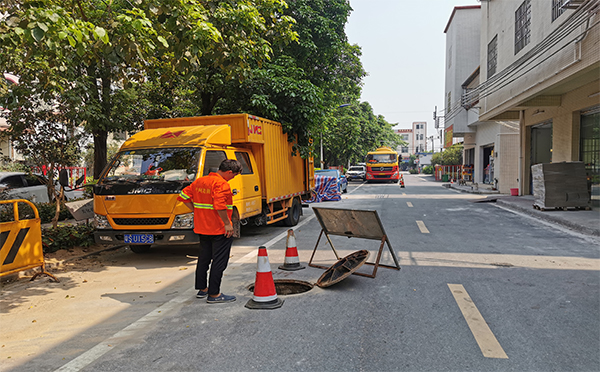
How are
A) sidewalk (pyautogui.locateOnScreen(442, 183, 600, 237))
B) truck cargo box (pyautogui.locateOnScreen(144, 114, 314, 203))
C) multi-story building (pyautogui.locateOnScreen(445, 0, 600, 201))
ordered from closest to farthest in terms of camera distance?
truck cargo box (pyautogui.locateOnScreen(144, 114, 314, 203)), sidewalk (pyautogui.locateOnScreen(442, 183, 600, 237)), multi-story building (pyautogui.locateOnScreen(445, 0, 600, 201))

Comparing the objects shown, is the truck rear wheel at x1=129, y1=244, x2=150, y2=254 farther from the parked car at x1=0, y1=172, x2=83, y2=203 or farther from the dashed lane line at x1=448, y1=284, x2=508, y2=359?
the parked car at x1=0, y1=172, x2=83, y2=203

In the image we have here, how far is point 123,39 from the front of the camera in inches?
236

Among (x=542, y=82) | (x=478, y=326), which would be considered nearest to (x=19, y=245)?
(x=478, y=326)

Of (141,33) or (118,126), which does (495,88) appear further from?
(141,33)

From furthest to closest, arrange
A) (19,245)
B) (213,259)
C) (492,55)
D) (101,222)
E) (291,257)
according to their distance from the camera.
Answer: (492,55), (101,222), (291,257), (19,245), (213,259)

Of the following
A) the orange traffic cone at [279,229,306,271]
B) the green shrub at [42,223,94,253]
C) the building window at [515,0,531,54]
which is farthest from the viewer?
the building window at [515,0,531,54]

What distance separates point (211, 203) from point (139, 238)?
111 inches

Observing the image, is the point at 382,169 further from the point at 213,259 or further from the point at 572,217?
the point at 213,259

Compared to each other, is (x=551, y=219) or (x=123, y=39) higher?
(x=123, y=39)

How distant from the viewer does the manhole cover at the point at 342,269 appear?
19.4 ft

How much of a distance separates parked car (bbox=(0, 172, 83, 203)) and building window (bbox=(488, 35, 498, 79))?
22.5 metres

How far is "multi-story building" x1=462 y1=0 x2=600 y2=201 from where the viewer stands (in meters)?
12.7

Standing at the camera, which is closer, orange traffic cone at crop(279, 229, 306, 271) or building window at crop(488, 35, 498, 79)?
orange traffic cone at crop(279, 229, 306, 271)

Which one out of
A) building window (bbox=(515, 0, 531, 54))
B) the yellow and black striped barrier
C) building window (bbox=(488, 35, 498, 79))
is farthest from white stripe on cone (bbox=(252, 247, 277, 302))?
building window (bbox=(488, 35, 498, 79))
